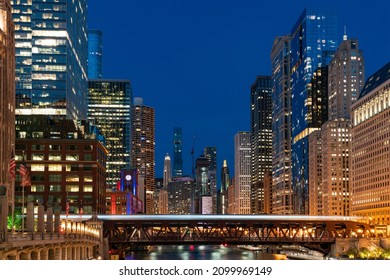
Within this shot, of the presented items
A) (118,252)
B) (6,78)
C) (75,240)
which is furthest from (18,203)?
(75,240)

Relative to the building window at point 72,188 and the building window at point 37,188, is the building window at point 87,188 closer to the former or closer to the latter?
the building window at point 72,188

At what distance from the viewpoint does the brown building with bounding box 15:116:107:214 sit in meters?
184

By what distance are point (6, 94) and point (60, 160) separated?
6719 centimetres

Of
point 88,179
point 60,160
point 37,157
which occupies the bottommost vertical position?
point 88,179

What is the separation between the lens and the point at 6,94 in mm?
120188

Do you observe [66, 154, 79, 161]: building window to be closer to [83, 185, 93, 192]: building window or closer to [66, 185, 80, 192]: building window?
[66, 185, 80, 192]: building window

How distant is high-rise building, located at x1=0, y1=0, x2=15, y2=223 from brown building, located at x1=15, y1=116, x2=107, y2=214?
187ft

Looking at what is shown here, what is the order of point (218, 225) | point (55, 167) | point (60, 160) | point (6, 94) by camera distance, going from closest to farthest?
1. point (6, 94)
2. point (218, 225)
3. point (55, 167)
4. point (60, 160)

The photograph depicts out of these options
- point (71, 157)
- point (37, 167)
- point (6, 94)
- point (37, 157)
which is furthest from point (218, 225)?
point (6, 94)

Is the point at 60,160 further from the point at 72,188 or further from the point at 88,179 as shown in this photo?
the point at 88,179

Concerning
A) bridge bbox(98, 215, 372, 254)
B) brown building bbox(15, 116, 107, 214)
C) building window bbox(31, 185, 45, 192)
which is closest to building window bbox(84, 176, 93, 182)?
brown building bbox(15, 116, 107, 214)

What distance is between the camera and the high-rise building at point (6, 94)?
380 ft
